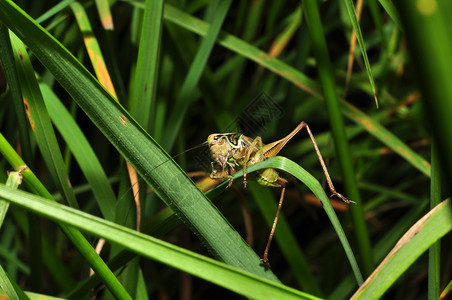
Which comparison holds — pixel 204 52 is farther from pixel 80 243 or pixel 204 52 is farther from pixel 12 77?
pixel 80 243

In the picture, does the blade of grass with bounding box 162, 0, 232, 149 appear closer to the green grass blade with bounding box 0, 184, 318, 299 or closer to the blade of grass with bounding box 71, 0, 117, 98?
the blade of grass with bounding box 71, 0, 117, 98

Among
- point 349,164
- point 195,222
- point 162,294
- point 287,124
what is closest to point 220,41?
point 287,124

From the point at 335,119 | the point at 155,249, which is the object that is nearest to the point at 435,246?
the point at 335,119

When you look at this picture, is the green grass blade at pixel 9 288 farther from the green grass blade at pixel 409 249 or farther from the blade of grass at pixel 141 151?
the green grass blade at pixel 409 249

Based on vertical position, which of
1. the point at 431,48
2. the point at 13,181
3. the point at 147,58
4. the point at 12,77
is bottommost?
the point at 431,48

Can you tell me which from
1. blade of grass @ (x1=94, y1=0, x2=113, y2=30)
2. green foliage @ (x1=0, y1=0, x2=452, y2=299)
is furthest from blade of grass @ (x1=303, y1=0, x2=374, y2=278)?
blade of grass @ (x1=94, y1=0, x2=113, y2=30)

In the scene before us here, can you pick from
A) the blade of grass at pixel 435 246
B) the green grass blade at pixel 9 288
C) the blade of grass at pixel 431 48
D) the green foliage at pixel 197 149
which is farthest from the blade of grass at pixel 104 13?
the blade of grass at pixel 431 48

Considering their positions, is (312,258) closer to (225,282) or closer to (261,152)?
(261,152)

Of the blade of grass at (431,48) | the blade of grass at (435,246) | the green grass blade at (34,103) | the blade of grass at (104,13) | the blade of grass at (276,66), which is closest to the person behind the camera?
the blade of grass at (431,48)
